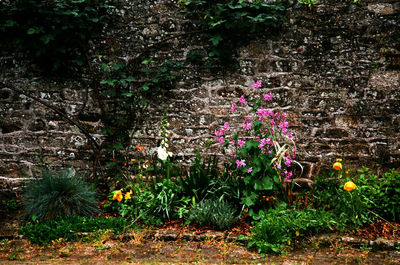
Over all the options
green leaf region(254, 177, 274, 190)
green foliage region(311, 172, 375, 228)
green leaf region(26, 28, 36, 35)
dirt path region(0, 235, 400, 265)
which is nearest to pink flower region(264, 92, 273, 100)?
green leaf region(254, 177, 274, 190)

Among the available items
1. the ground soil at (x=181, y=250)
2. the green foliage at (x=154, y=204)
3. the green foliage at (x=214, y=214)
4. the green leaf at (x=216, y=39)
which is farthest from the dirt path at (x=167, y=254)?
the green leaf at (x=216, y=39)

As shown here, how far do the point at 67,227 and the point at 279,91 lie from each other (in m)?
3.19

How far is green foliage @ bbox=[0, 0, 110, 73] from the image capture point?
13.6 ft

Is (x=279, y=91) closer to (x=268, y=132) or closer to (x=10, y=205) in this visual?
(x=268, y=132)

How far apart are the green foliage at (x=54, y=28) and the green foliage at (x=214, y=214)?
2.77m

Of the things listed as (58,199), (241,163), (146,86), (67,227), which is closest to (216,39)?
(146,86)

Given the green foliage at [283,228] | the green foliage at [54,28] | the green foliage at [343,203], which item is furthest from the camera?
the green foliage at [54,28]

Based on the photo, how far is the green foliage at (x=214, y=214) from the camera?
329cm

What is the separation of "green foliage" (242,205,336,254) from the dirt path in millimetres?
106

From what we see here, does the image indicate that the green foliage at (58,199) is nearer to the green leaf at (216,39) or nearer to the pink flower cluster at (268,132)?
the pink flower cluster at (268,132)

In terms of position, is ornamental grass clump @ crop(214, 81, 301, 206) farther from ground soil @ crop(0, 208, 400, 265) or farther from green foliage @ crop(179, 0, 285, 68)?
green foliage @ crop(179, 0, 285, 68)

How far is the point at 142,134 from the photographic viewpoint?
176 inches

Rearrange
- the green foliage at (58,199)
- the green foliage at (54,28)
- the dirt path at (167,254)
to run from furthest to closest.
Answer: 1. the green foliage at (54,28)
2. the green foliage at (58,199)
3. the dirt path at (167,254)

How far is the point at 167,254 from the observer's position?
2.88 meters
